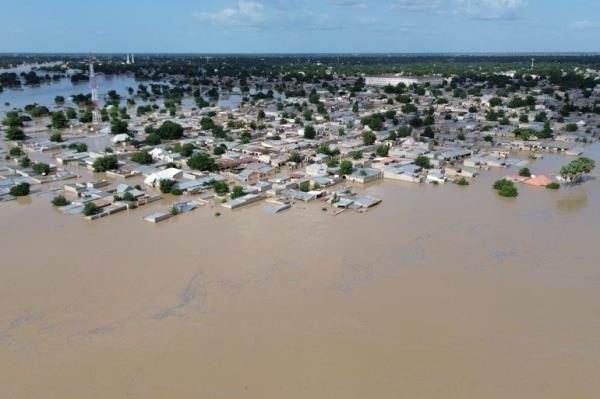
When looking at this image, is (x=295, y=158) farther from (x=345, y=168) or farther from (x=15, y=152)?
(x=15, y=152)

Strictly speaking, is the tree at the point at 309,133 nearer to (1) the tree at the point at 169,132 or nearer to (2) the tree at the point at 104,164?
(1) the tree at the point at 169,132

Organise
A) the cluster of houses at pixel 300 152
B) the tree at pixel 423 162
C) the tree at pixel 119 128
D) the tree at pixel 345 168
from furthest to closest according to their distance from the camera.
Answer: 1. the tree at pixel 119 128
2. the tree at pixel 423 162
3. the tree at pixel 345 168
4. the cluster of houses at pixel 300 152

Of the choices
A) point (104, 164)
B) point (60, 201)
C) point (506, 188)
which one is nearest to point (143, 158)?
point (104, 164)

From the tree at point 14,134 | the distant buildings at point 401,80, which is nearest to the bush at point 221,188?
the tree at point 14,134

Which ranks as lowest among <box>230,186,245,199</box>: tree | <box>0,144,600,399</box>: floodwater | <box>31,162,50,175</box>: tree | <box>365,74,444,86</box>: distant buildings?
<box>0,144,600,399</box>: floodwater

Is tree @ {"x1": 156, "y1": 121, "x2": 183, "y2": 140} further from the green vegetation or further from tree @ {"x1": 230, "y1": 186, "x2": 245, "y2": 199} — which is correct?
the green vegetation

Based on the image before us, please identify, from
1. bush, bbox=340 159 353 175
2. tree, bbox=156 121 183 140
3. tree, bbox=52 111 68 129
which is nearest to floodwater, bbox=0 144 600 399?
bush, bbox=340 159 353 175
